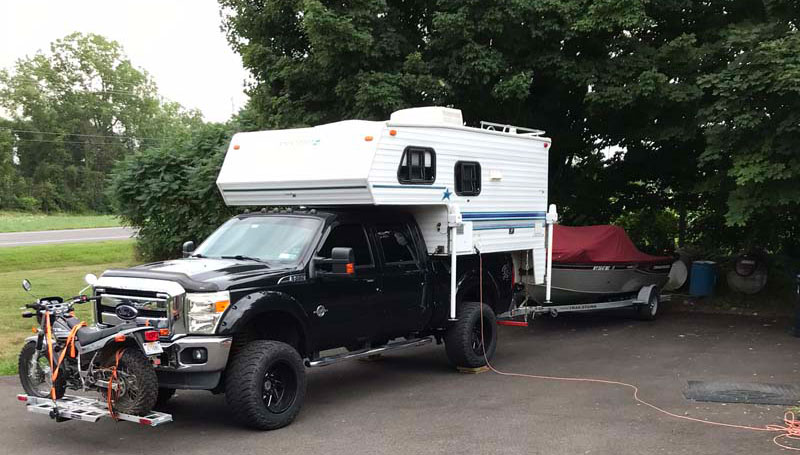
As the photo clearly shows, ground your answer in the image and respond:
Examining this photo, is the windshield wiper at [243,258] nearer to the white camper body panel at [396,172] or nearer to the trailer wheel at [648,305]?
the white camper body panel at [396,172]

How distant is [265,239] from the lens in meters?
8.27

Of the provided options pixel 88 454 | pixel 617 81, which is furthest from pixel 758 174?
pixel 88 454

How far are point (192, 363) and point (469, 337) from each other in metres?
4.03

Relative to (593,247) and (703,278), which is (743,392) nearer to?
(593,247)

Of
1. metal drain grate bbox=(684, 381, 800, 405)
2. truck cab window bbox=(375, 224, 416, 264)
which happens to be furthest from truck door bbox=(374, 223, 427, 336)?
metal drain grate bbox=(684, 381, 800, 405)

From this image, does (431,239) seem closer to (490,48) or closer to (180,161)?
(490,48)

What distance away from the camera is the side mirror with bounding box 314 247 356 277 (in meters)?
7.61

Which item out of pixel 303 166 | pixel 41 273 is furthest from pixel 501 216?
pixel 41 273

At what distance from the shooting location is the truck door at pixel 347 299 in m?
7.82

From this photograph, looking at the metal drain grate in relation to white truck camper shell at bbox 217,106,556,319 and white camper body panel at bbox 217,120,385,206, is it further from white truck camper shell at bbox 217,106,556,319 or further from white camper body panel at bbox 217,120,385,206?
white camper body panel at bbox 217,120,385,206

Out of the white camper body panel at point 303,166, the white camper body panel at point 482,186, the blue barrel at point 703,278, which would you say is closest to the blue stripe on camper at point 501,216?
the white camper body panel at point 482,186

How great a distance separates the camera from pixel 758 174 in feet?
37.6

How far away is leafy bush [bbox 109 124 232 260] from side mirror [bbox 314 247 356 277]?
26.8ft

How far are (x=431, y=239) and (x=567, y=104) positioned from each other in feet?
26.8
